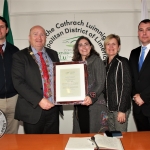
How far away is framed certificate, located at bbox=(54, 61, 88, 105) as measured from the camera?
2.30m

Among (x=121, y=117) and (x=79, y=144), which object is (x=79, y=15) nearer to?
(x=121, y=117)

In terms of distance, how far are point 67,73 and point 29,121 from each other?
2.57 feet

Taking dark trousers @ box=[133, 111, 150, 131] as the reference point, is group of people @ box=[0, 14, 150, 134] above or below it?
above

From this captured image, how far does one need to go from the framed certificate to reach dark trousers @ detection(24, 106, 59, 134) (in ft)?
1.27

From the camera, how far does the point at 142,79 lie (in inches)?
105

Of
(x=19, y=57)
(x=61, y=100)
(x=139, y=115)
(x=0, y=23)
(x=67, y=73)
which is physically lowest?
(x=139, y=115)

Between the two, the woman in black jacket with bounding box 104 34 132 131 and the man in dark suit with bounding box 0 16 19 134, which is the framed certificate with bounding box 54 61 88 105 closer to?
the woman in black jacket with bounding box 104 34 132 131

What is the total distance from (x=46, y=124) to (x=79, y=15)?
7.69 ft

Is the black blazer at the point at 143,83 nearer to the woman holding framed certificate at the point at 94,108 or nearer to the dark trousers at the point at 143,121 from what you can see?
the dark trousers at the point at 143,121

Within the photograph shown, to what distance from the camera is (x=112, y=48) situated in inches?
109

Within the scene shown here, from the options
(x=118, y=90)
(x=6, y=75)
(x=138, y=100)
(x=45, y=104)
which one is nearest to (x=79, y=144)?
(x=45, y=104)

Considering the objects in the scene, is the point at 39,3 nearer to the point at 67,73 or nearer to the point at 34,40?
the point at 34,40

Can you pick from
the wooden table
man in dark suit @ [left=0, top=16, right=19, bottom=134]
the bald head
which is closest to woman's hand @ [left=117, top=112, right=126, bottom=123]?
the wooden table

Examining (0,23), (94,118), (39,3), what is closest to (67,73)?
(94,118)
